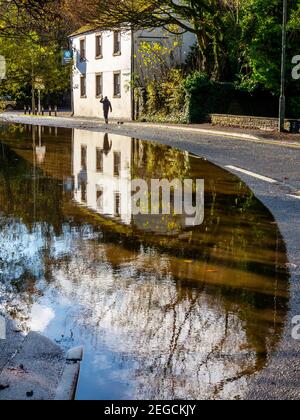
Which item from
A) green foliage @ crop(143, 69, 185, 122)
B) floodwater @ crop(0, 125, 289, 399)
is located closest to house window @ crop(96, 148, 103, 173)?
floodwater @ crop(0, 125, 289, 399)

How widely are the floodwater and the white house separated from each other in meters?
29.4

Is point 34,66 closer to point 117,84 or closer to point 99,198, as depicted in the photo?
point 117,84

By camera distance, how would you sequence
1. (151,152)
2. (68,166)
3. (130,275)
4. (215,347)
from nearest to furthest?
(215,347) < (130,275) < (68,166) < (151,152)

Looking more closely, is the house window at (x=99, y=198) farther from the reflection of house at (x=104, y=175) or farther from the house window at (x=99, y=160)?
the house window at (x=99, y=160)

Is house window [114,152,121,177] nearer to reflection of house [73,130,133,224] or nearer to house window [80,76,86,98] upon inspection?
reflection of house [73,130,133,224]

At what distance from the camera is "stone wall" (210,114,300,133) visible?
2711 centimetres

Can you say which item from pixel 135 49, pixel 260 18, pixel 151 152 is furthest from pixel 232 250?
pixel 135 49

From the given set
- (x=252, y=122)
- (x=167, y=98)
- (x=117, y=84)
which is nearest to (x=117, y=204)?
(x=252, y=122)

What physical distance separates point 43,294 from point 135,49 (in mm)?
39513

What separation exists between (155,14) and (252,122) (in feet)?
29.0

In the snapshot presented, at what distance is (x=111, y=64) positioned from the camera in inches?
1886

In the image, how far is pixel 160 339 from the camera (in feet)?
16.3
